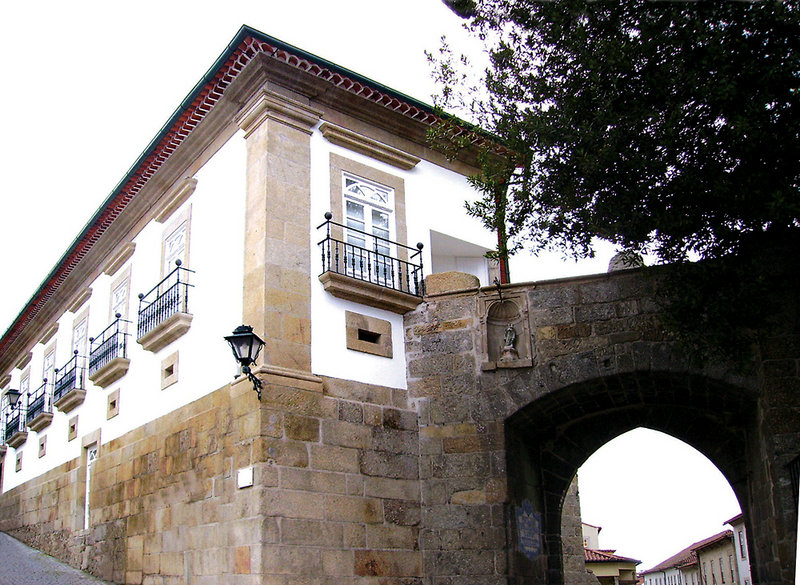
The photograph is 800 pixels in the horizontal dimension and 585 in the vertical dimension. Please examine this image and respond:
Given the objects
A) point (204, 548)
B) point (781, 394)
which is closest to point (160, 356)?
point (204, 548)

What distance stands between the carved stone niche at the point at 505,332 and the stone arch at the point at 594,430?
57 cm

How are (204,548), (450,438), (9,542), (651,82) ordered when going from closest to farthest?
(651,82) → (204,548) → (450,438) → (9,542)

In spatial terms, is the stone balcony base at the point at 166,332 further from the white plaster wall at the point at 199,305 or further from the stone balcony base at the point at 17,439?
the stone balcony base at the point at 17,439

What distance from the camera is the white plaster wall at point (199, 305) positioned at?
382 inches

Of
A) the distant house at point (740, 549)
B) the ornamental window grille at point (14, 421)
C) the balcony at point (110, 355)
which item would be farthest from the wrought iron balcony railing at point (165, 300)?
the distant house at point (740, 549)

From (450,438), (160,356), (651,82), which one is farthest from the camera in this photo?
(160,356)

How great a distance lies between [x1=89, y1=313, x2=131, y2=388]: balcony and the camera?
12.0 m

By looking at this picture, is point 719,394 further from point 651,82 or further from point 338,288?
point 338,288

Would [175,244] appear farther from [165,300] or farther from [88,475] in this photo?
[88,475]

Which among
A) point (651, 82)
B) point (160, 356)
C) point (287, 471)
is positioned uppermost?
point (651, 82)

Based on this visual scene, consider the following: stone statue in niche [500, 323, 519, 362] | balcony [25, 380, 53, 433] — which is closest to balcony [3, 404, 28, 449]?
balcony [25, 380, 53, 433]

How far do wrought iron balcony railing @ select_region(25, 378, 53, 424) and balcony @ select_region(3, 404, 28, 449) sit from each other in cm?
44

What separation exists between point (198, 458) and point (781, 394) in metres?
6.26

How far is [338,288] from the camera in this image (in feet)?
31.1
